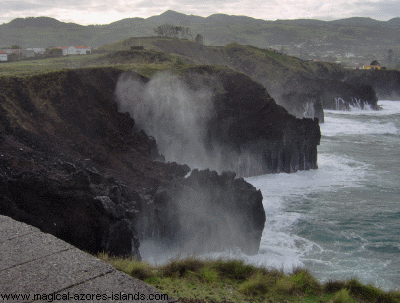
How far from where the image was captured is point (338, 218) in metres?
18.1

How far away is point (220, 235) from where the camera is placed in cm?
1438

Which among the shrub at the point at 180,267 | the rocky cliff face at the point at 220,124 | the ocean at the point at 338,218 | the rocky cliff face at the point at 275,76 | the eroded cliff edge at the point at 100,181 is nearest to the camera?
the shrub at the point at 180,267

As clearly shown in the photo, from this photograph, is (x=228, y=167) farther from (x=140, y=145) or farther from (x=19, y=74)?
(x=19, y=74)

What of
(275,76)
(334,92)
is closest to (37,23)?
(275,76)

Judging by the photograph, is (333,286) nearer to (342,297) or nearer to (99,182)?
(342,297)

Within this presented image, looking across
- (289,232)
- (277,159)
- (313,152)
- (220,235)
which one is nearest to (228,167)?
Answer: (277,159)

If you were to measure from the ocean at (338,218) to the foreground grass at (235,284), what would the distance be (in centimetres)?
244

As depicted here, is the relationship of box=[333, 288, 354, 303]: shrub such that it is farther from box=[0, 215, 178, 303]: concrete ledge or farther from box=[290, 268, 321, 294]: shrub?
Answer: box=[0, 215, 178, 303]: concrete ledge

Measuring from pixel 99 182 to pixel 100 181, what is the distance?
1.8 inches

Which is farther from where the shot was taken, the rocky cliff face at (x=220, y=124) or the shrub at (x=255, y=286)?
the rocky cliff face at (x=220, y=124)

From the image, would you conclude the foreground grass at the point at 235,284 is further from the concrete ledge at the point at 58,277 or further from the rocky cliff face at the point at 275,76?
the rocky cliff face at the point at 275,76

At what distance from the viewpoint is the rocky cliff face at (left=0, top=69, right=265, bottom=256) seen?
1032 cm

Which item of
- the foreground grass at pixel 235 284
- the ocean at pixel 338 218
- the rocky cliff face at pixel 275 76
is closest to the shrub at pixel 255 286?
the foreground grass at pixel 235 284

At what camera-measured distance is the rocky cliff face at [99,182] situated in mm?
10320
